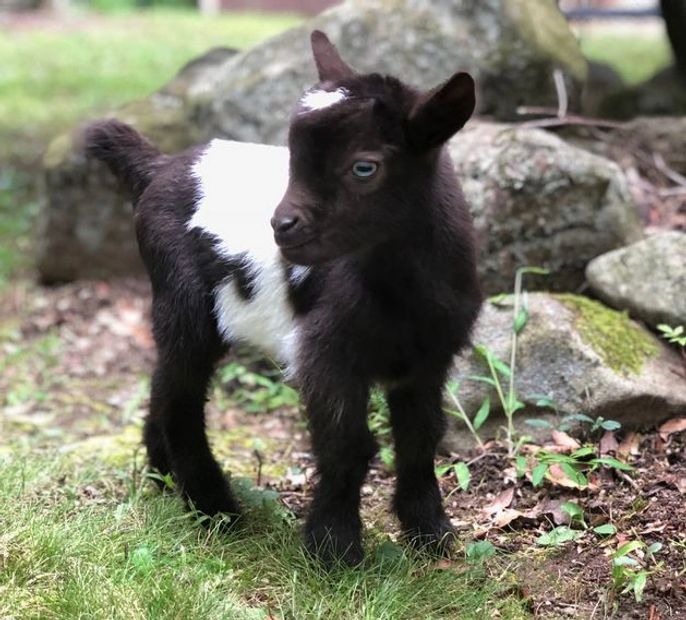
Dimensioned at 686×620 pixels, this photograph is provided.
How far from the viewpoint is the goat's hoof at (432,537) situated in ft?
13.2

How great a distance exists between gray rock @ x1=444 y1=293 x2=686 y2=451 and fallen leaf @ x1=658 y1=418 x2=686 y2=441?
0.04 meters

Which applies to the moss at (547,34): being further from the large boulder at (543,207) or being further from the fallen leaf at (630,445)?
the fallen leaf at (630,445)

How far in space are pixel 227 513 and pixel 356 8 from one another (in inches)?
173

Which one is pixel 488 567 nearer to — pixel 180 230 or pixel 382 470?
pixel 382 470

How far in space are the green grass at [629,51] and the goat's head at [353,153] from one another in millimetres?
8355

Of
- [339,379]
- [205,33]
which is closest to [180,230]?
[339,379]

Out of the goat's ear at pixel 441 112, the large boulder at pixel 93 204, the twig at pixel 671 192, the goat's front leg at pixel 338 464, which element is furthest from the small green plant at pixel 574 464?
the large boulder at pixel 93 204

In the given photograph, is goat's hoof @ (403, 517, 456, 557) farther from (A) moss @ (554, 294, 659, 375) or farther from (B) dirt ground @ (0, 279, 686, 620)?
(A) moss @ (554, 294, 659, 375)

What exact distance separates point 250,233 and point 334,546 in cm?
126

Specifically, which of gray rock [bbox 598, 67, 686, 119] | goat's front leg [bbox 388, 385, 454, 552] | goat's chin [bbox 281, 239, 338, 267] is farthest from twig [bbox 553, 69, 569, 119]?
goat's chin [bbox 281, 239, 338, 267]

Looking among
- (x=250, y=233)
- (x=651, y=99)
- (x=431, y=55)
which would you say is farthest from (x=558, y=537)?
(x=651, y=99)

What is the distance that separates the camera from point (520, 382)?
A: 4988 mm

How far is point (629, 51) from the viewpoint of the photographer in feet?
47.9

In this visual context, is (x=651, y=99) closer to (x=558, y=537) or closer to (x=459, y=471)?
(x=459, y=471)
